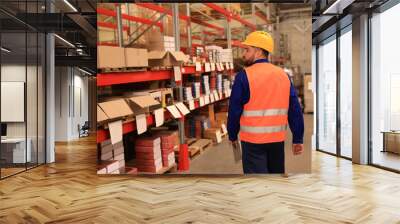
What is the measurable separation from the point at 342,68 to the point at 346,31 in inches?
27.1

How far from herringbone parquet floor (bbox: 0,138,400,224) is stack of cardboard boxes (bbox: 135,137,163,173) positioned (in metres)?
0.18

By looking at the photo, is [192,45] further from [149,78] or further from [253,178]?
[253,178]

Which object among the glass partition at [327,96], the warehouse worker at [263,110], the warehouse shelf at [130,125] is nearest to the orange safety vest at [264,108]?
the warehouse worker at [263,110]

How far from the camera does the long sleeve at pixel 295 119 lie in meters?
4.50

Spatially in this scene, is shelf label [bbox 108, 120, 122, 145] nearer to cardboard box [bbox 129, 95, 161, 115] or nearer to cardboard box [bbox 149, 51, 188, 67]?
cardboard box [bbox 129, 95, 161, 115]

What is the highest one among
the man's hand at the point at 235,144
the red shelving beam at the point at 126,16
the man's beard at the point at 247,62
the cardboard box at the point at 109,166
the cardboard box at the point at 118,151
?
the red shelving beam at the point at 126,16

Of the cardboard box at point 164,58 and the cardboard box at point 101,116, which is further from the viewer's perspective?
the cardboard box at point 164,58

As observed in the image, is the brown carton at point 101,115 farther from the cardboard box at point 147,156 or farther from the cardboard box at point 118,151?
the cardboard box at point 147,156

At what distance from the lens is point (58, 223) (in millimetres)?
3156

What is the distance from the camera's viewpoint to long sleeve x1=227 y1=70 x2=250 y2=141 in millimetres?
4258

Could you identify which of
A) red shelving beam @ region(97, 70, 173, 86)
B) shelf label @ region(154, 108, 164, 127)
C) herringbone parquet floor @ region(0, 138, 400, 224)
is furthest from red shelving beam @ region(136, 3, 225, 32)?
herringbone parquet floor @ region(0, 138, 400, 224)

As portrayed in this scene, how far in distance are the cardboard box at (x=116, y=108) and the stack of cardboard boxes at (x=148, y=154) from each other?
0.46 metres

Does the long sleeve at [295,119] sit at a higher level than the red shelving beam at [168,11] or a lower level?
lower

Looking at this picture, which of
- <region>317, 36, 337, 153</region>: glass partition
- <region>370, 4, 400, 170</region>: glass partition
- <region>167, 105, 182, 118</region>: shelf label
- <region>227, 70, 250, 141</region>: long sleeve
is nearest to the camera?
<region>227, 70, 250, 141</region>: long sleeve
